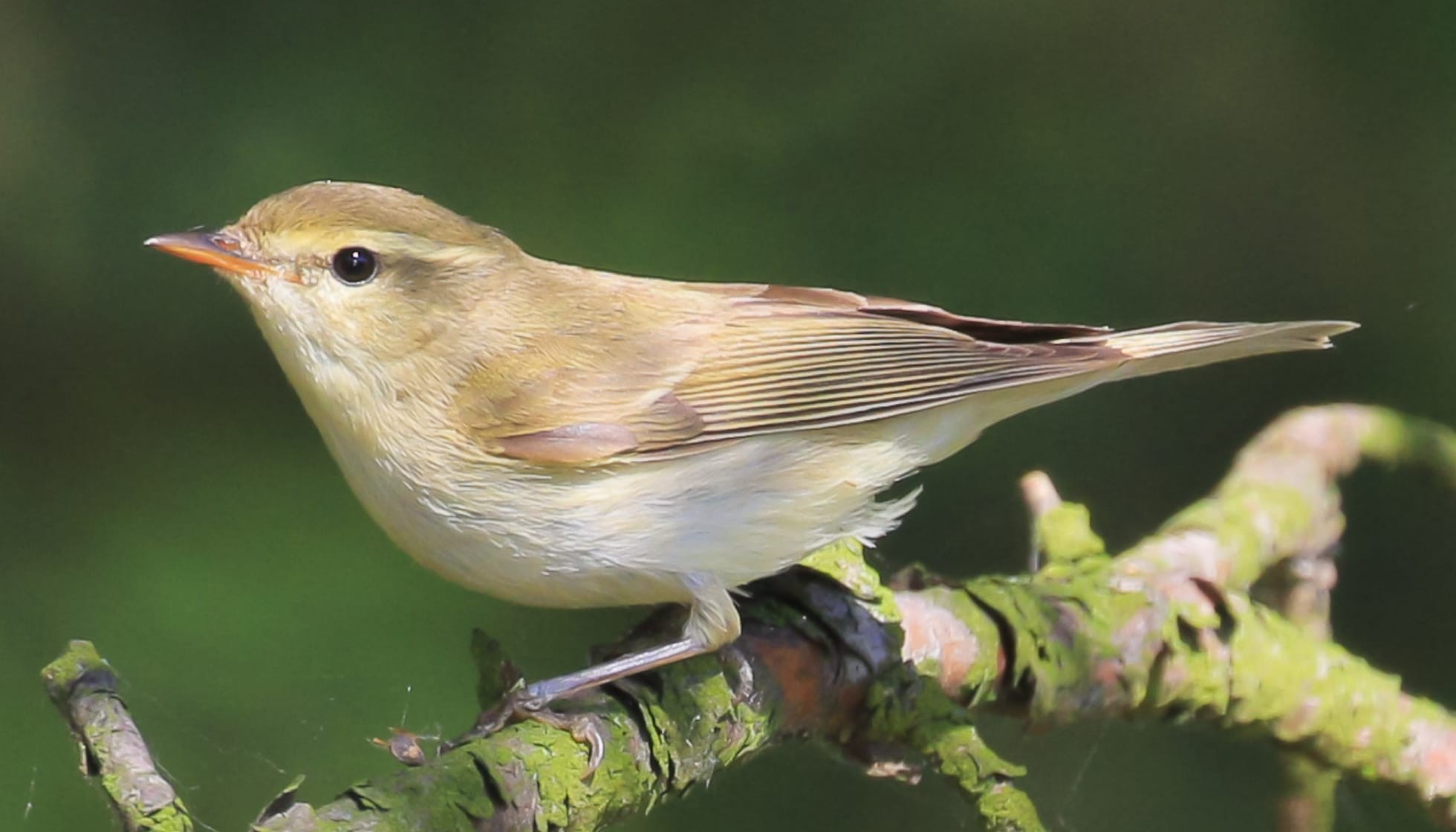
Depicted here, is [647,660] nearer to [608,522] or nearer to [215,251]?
[608,522]

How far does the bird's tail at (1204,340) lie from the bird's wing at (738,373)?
30 millimetres

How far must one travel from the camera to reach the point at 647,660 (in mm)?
2043

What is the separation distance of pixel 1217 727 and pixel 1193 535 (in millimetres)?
309

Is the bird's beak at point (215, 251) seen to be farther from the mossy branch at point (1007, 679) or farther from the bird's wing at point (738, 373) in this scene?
the mossy branch at point (1007, 679)

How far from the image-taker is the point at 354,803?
1.46 metres

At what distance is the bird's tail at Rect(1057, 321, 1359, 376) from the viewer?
7.44 ft

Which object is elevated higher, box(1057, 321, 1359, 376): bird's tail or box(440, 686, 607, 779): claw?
box(1057, 321, 1359, 376): bird's tail

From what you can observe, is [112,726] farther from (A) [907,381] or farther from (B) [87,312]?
(B) [87,312]

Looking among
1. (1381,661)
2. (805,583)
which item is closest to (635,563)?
(805,583)

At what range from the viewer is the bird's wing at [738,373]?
2113 mm

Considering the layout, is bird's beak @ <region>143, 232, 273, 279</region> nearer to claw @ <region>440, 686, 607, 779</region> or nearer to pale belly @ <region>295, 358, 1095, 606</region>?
pale belly @ <region>295, 358, 1095, 606</region>

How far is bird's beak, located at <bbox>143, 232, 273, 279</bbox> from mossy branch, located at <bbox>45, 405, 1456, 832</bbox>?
62cm

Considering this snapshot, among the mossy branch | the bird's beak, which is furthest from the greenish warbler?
the mossy branch

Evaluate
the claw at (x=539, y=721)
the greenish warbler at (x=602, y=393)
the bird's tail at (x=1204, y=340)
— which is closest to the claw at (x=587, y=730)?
the claw at (x=539, y=721)
